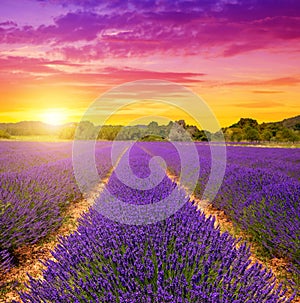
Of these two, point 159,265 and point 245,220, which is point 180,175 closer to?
point 245,220

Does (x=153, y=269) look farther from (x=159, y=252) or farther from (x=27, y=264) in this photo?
(x=27, y=264)

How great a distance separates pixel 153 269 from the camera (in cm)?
186

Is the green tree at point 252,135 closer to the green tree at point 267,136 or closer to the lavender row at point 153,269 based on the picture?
the green tree at point 267,136

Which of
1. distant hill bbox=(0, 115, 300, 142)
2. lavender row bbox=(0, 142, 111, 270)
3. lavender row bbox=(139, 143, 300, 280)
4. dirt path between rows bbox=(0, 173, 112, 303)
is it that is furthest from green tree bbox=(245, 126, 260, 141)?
dirt path between rows bbox=(0, 173, 112, 303)

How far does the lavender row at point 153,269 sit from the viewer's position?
1.66 metres

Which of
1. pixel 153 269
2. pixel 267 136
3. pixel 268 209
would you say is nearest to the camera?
pixel 153 269

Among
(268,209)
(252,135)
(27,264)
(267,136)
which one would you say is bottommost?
(27,264)

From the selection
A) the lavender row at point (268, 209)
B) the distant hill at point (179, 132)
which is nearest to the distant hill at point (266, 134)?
Result: the distant hill at point (179, 132)

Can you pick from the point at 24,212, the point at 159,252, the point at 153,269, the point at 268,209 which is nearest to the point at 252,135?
the point at 268,209

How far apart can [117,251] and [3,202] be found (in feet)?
6.92

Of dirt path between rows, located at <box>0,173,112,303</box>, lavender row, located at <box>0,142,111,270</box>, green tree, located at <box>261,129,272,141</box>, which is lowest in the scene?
dirt path between rows, located at <box>0,173,112,303</box>

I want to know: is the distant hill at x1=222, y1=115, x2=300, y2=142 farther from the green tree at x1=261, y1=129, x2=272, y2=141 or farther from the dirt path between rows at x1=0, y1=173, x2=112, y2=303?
the dirt path between rows at x1=0, y1=173, x2=112, y2=303

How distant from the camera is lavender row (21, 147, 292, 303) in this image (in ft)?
5.44

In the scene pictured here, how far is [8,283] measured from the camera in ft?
9.98
